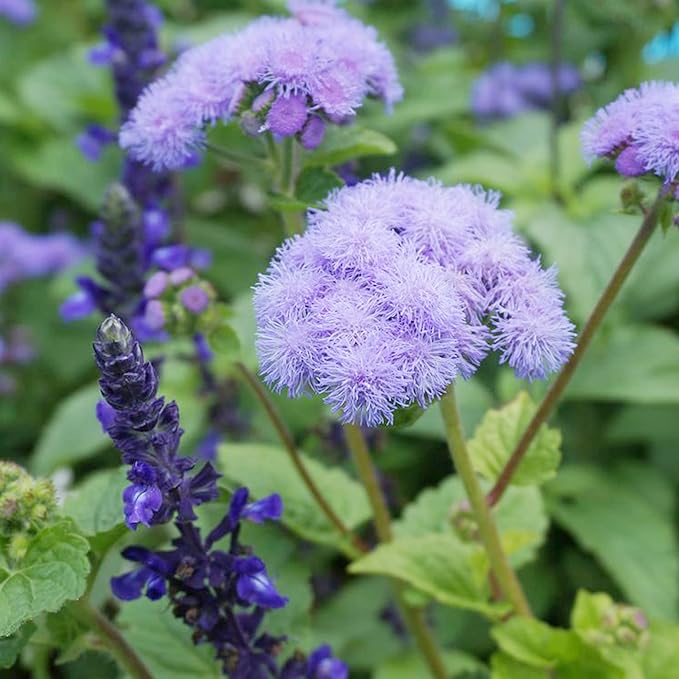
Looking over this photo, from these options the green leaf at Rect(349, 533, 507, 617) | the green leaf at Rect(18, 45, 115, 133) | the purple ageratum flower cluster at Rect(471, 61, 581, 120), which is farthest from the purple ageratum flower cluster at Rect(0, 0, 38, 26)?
the green leaf at Rect(349, 533, 507, 617)

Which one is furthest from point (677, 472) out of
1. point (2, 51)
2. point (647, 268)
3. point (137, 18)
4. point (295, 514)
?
point (2, 51)

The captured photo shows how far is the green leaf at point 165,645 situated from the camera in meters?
1.71

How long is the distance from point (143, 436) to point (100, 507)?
34 cm

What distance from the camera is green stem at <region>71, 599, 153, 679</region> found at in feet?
5.02

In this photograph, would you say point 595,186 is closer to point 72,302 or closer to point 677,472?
point 677,472

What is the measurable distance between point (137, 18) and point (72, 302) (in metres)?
0.75

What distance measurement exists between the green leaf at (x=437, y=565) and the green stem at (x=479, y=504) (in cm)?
4

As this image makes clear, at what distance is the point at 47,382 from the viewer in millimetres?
3465

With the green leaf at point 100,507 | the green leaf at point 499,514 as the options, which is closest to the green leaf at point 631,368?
the green leaf at point 499,514

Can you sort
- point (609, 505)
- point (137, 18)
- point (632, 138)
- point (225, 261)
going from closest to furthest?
1. point (632, 138)
2. point (137, 18)
3. point (609, 505)
4. point (225, 261)

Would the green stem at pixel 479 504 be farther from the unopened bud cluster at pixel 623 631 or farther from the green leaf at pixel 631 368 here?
the green leaf at pixel 631 368

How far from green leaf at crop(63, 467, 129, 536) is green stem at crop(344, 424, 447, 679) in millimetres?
435

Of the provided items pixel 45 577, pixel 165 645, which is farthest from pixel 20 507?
pixel 165 645

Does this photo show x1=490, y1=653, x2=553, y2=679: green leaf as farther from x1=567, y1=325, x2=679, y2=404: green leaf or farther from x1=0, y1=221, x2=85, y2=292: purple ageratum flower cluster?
x1=0, y1=221, x2=85, y2=292: purple ageratum flower cluster
